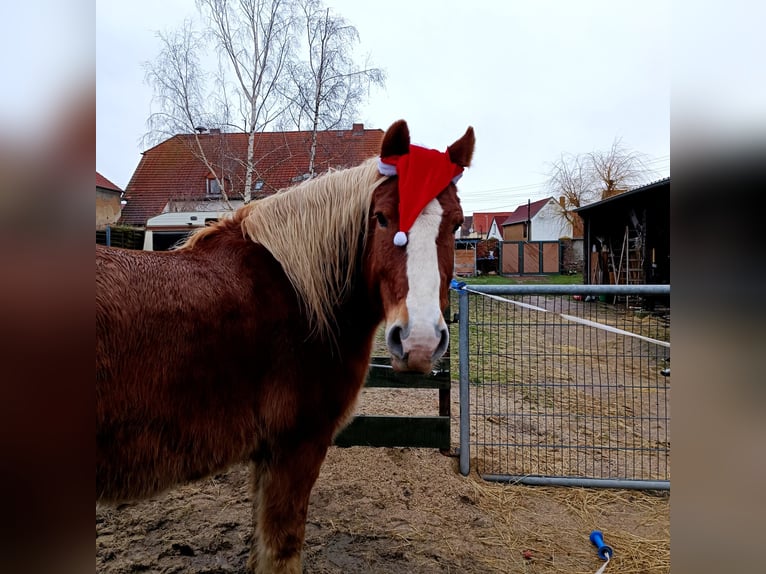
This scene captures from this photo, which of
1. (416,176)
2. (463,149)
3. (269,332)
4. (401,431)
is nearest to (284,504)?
(269,332)

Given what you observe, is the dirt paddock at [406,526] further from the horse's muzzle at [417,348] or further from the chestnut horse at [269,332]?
the horse's muzzle at [417,348]

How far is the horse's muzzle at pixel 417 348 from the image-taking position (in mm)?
1493

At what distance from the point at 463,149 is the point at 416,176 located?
0.44 m

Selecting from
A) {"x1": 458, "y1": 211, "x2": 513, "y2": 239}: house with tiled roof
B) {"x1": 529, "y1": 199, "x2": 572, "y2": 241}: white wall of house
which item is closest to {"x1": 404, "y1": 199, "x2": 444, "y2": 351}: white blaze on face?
{"x1": 529, "y1": 199, "x2": 572, "y2": 241}: white wall of house

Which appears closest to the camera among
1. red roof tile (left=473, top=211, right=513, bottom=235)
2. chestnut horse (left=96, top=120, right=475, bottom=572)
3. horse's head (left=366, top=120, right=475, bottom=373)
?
chestnut horse (left=96, top=120, right=475, bottom=572)

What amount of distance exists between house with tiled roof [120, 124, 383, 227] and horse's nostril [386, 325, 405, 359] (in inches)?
374

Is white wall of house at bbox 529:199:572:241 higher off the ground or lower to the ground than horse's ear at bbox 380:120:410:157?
higher

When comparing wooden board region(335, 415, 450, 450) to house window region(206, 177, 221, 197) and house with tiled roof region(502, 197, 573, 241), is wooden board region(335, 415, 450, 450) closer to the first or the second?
→ house window region(206, 177, 221, 197)

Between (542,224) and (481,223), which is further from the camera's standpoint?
(481,223)

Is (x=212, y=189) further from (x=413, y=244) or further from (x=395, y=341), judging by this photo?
(x=395, y=341)

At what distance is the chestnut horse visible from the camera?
1414 millimetres

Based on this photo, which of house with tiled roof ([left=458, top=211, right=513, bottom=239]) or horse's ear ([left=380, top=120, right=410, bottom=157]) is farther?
house with tiled roof ([left=458, top=211, right=513, bottom=239])

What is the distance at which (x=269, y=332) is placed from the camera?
5.68 feet
